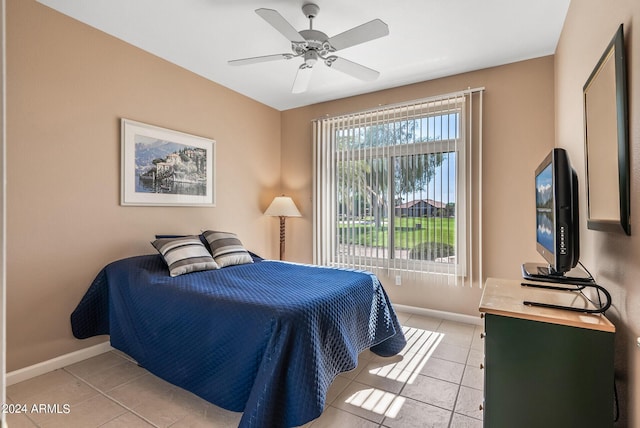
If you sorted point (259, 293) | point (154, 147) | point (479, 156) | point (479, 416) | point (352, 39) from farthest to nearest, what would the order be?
point (479, 156) < point (154, 147) < point (352, 39) < point (259, 293) < point (479, 416)

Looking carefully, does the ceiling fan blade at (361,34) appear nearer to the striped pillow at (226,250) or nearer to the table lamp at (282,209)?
the striped pillow at (226,250)

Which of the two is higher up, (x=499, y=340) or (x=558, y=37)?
Result: (x=558, y=37)

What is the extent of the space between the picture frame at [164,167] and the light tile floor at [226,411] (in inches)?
54.4

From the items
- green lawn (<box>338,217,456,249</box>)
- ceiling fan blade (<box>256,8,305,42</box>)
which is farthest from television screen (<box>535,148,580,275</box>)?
green lawn (<box>338,217,456,249</box>)

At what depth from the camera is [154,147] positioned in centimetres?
286

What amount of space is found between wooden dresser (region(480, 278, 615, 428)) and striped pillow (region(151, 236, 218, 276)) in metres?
2.09

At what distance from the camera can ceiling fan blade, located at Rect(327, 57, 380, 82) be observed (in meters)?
2.37

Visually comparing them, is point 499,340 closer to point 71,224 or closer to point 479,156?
point 479,156

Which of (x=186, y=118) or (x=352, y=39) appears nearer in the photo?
(x=352, y=39)

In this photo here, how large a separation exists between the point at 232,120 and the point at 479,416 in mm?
3604

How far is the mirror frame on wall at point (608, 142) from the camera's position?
1069 millimetres

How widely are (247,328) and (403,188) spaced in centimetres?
243

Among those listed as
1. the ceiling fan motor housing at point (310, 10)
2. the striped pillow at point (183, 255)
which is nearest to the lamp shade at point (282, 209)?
the striped pillow at point (183, 255)

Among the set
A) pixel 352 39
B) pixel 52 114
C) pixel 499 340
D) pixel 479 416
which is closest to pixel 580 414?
pixel 499 340
